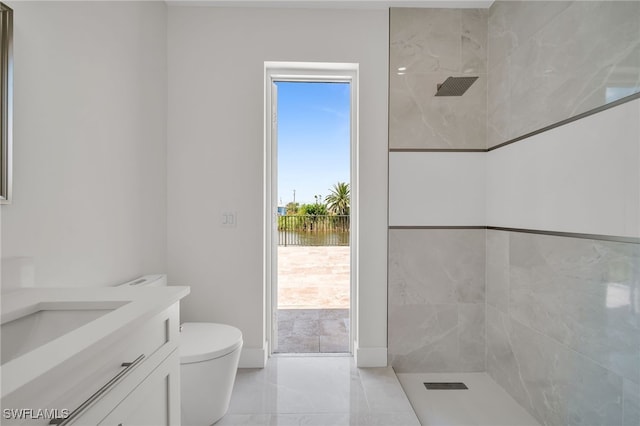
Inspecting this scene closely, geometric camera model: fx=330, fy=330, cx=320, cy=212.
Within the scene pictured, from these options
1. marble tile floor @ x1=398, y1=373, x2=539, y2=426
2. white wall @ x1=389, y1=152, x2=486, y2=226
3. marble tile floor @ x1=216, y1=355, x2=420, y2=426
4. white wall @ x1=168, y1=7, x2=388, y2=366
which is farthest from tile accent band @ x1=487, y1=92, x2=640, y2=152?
marble tile floor @ x1=216, y1=355, x2=420, y2=426

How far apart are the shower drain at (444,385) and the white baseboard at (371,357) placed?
0.30 m

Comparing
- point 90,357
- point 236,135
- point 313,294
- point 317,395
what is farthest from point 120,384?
point 313,294

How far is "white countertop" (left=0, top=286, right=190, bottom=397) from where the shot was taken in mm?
532

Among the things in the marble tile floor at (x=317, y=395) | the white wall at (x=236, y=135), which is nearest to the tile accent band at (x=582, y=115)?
the white wall at (x=236, y=135)

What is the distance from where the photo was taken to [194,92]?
2209 mm

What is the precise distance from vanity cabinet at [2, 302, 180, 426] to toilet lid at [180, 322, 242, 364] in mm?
459

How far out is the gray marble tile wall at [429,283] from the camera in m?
2.25

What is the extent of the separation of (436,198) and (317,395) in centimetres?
145

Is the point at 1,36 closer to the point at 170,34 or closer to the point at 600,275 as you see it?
the point at 170,34

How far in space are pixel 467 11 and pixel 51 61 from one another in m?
2.38

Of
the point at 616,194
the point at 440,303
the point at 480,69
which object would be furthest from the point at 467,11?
the point at 440,303

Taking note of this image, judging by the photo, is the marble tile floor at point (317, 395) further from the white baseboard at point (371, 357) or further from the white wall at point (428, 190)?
the white wall at point (428, 190)

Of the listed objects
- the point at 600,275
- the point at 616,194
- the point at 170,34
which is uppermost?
the point at 170,34

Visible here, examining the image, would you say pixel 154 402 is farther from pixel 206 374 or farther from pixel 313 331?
pixel 313 331
